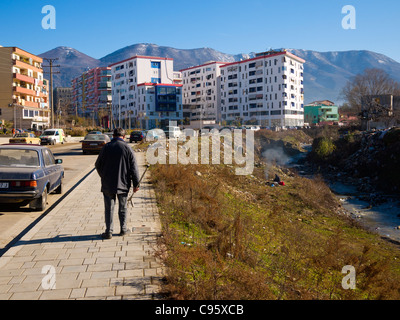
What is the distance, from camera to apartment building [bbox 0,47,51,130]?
7000cm

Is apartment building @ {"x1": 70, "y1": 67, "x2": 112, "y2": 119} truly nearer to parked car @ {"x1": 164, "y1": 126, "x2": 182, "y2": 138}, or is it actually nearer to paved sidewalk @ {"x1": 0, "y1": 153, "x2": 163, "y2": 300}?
parked car @ {"x1": 164, "y1": 126, "x2": 182, "y2": 138}

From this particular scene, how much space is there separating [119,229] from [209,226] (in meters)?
2.17

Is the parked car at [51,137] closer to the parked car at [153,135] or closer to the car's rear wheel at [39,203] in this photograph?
the parked car at [153,135]

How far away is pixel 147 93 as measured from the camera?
103 m

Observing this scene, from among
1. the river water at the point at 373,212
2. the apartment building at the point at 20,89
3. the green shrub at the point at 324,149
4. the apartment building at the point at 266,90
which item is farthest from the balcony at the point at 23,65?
the river water at the point at 373,212

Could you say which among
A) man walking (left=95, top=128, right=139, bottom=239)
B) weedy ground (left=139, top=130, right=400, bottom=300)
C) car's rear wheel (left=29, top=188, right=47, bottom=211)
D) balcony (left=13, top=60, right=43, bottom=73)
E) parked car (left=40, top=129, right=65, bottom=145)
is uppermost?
balcony (left=13, top=60, right=43, bottom=73)

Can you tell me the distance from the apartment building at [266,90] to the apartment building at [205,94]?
7.54m

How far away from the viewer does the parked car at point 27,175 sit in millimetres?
8461

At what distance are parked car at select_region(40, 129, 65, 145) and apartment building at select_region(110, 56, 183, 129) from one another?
178ft

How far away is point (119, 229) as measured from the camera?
7227 millimetres

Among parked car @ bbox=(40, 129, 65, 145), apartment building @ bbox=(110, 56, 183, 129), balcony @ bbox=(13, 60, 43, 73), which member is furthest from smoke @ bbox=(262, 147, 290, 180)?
balcony @ bbox=(13, 60, 43, 73)

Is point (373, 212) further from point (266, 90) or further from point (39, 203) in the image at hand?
point (266, 90)
